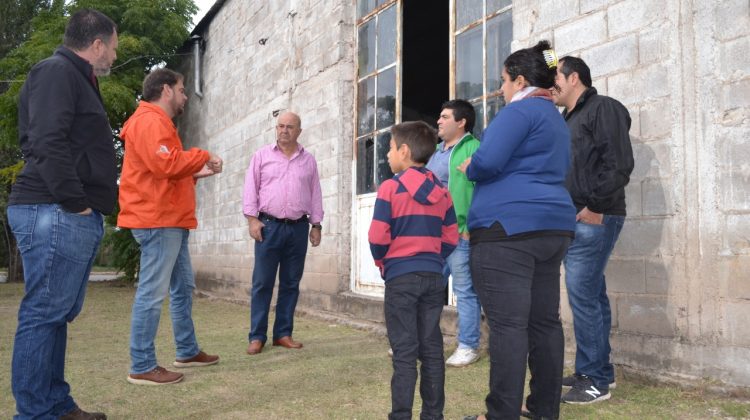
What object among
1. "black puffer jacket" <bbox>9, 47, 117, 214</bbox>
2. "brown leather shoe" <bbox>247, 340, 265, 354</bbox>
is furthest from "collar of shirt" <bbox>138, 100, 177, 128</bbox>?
"brown leather shoe" <bbox>247, 340, 265, 354</bbox>

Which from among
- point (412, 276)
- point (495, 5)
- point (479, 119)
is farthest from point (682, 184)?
point (495, 5)

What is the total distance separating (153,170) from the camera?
3.59 m

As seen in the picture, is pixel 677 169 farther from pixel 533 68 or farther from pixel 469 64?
pixel 469 64

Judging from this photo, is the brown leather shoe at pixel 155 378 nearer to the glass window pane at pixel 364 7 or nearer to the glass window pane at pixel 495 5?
the glass window pane at pixel 495 5

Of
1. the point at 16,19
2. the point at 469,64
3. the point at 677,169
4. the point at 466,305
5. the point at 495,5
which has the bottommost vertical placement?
the point at 466,305

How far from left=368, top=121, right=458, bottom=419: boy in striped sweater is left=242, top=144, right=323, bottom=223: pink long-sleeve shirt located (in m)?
2.10

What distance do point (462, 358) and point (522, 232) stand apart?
6.15ft

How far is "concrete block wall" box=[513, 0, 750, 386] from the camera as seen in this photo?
3240mm

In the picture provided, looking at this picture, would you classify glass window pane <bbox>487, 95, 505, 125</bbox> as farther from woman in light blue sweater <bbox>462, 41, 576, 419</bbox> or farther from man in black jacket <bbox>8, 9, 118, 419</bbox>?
man in black jacket <bbox>8, 9, 118, 419</bbox>

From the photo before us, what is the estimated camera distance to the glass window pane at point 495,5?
502cm

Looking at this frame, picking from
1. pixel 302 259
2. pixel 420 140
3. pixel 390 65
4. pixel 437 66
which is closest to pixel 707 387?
pixel 420 140

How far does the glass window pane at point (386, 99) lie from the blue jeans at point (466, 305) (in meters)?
2.57

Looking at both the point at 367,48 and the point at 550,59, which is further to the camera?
the point at 367,48

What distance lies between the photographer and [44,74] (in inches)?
104
